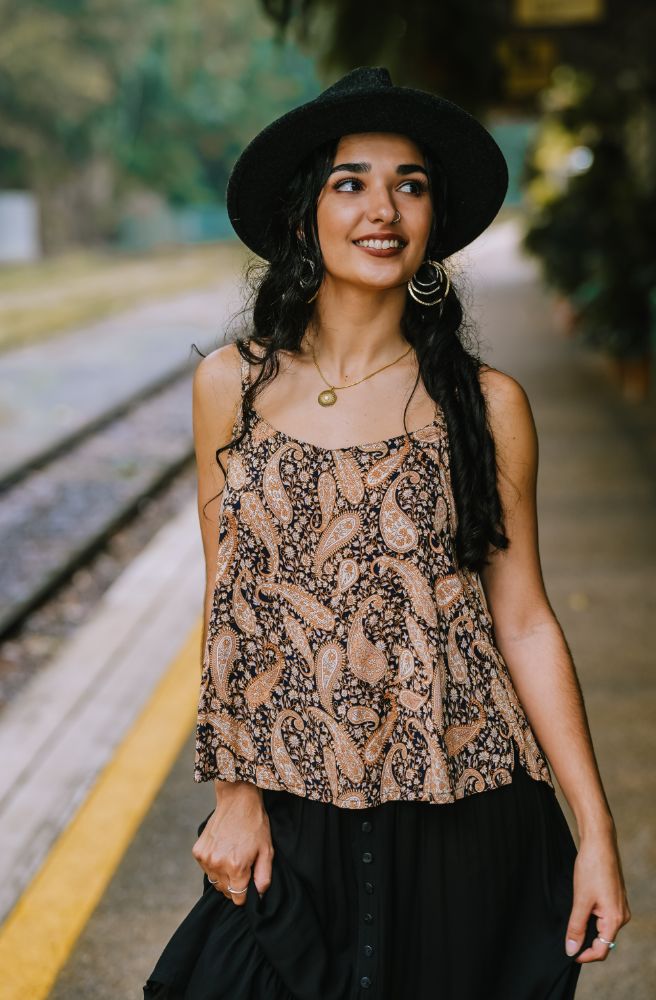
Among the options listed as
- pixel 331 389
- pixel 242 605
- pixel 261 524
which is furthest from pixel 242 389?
pixel 242 605

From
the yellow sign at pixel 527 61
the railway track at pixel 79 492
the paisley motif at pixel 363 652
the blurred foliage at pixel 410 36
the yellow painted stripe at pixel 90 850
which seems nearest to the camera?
the paisley motif at pixel 363 652

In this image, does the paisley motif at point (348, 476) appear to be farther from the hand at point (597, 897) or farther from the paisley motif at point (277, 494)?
the hand at point (597, 897)

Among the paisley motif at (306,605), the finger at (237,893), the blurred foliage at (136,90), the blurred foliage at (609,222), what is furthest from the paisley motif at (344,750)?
the blurred foliage at (136,90)

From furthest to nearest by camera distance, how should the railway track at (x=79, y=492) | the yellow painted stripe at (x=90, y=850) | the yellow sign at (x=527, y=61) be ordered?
the yellow sign at (x=527, y=61), the railway track at (x=79, y=492), the yellow painted stripe at (x=90, y=850)

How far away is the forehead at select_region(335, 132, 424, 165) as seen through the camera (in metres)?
1.92

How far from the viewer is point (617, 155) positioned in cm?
1259

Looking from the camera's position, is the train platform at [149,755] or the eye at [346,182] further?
the train platform at [149,755]

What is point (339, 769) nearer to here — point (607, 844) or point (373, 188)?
point (607, 844)

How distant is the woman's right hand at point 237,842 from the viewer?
6.18 feet

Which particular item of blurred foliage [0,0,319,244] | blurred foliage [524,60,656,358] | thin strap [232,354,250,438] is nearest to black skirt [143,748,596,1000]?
thin strap [232,354,250,438]

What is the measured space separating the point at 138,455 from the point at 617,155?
5699mm

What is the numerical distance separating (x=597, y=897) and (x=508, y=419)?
71 cm

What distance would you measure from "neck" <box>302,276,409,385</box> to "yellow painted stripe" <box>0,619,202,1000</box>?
1791 mm

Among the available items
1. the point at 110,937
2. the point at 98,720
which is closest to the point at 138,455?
the point at 98,720
